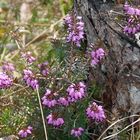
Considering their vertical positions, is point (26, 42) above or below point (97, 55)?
below

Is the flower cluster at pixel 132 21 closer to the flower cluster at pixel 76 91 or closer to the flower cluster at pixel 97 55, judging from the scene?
the flower cluster at pixel 97 55

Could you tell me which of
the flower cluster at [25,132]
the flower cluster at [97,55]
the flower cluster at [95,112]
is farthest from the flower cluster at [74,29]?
the flower cluster at [25,132]

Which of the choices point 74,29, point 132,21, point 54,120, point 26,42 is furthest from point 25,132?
point 26,42

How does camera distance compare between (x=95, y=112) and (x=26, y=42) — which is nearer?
(x=95, y=112)

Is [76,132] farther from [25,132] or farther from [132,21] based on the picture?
[132,21]

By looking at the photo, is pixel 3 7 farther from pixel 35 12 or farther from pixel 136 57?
pixel 136 57

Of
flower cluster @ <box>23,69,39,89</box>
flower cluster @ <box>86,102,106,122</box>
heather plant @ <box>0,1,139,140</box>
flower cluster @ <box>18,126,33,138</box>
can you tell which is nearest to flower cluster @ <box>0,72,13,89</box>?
heather plant @ <box>0,1,139,140</box>
